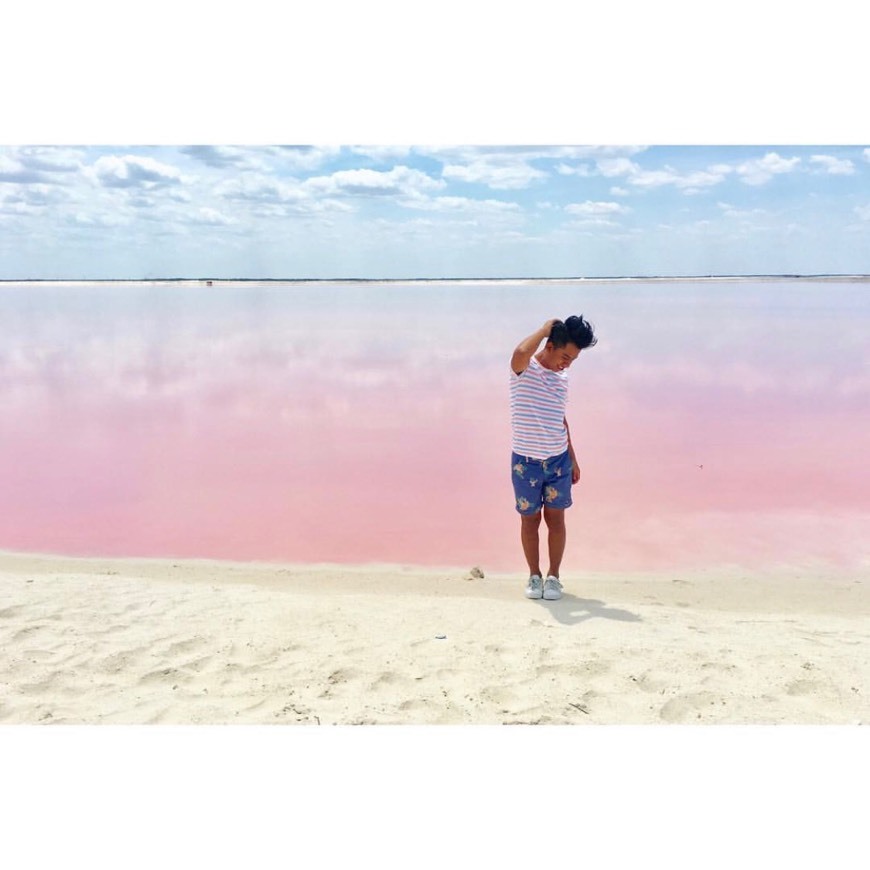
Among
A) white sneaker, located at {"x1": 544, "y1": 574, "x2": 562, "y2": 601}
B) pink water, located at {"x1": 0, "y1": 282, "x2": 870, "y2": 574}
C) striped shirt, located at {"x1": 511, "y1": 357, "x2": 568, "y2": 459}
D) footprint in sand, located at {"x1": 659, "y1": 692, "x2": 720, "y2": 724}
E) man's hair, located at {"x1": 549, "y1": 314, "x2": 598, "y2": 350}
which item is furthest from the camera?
pink water, located at {"x1": 0, "y1": 282, "x2": 870, "y2": 574}

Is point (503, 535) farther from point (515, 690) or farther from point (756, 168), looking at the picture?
point (756, 168)

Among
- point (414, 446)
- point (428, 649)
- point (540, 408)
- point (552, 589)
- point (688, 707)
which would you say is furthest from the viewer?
point (414, 446)

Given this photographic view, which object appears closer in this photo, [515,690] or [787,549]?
[515,690]

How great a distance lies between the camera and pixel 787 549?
488cm

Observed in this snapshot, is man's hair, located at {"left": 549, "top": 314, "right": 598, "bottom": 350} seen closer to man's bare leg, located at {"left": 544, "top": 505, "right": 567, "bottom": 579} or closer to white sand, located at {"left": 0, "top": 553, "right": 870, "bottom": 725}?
man's bare leg, located at {"left": 544, "top": 505, "right": 567, "bottom": 579}

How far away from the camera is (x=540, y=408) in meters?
4.07

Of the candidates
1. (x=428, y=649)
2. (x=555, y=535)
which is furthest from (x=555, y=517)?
(x=428, y=649)

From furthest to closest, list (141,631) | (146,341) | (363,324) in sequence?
(363,324)
(146,341)
(141,631)

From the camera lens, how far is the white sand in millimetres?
3072

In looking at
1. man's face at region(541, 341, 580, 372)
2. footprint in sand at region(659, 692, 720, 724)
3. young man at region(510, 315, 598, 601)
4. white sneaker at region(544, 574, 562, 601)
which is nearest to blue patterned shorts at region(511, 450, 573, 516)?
young man at region(510, 315, 598, 601)

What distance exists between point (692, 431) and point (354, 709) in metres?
5.09

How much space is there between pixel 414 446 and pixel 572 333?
321 centimetres

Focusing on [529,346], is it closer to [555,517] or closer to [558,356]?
[558,356]

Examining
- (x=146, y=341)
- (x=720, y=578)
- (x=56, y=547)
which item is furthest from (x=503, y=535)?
(x=146, y=341)
